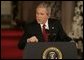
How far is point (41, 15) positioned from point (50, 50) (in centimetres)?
38

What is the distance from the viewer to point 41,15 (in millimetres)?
2666

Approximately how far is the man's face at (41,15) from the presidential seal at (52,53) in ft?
1.13

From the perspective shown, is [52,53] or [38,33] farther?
[38,33]

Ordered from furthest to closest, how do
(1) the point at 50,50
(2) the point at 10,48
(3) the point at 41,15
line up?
1. (2) the point at 10,48
2. (3) the point at 41,15
3. (1) the point at 50,50

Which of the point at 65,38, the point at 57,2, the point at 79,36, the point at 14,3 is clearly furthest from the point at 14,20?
the point at 65,38

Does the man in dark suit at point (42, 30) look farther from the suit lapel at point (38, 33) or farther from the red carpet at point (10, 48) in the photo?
the red carpet at point (10, 48)

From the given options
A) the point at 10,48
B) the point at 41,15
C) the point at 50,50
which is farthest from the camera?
the point at 10,48

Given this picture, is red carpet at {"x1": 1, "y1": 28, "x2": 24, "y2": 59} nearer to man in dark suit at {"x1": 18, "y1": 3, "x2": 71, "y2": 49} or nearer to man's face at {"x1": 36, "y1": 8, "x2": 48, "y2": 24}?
man in dark suit at {"x1": 18, "y1": 3, "x2": 71, "y2": 49}

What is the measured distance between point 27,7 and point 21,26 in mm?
1088

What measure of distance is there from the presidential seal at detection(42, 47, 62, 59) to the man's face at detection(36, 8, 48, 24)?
346mm

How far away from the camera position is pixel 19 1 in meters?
16.7

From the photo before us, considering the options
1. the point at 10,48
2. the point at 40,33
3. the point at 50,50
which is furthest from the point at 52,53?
the point at 10,48

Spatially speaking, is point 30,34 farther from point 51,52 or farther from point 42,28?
point 51,52

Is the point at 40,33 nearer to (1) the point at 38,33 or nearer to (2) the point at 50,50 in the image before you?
(1) the point at 38,33
